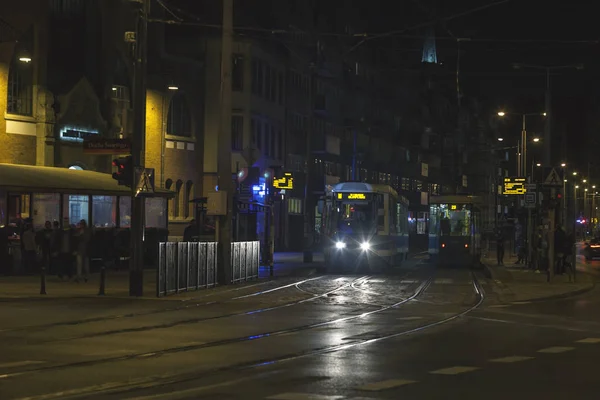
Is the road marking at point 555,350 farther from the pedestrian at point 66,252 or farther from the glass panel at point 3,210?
the glass panel at point 3,210

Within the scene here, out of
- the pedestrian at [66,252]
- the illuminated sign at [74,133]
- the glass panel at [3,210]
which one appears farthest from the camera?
the illuminated sign at [74,133]

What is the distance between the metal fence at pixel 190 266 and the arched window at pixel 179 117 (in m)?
19.7

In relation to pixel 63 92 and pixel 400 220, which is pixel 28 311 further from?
pixel 400 220

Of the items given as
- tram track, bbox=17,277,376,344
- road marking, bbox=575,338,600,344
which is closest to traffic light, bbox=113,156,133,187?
tram track, bbox=17,277,376,344

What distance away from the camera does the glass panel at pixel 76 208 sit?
3569 centimetres

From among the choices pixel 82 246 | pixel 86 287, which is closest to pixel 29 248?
pixel 82 246

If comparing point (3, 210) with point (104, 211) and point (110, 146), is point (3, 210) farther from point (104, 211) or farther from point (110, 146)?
point (110, 146)

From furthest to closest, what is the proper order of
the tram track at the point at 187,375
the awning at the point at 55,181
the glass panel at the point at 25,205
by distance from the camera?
the glass panel at the point at 25,205 → the awning at the point at 55,181 → the tram track at the point at 187,375

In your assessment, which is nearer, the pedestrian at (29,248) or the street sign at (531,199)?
the pedestrian at (29,248)

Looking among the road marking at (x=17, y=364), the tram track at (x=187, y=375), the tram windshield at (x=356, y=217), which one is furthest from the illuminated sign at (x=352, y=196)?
the road marking at (x=17, y=364)

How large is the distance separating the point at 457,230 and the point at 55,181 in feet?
68.2

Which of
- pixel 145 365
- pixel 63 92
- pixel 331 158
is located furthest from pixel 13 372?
pixel 331 158

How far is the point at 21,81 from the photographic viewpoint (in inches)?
1478

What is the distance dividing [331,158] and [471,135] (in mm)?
Result: 71546
